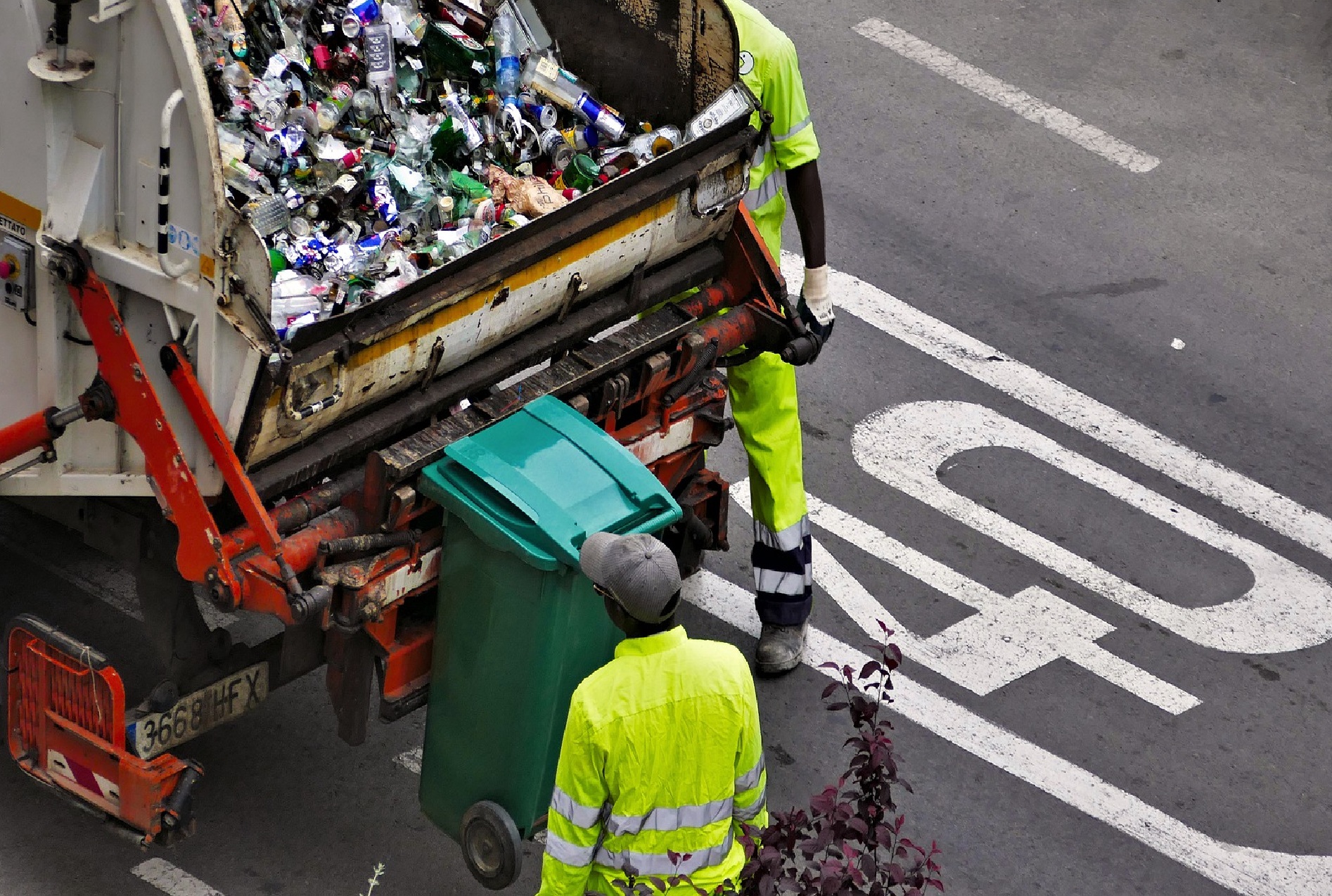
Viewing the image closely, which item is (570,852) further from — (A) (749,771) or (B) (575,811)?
(A) (749,771)

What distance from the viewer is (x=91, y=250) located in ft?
15.2

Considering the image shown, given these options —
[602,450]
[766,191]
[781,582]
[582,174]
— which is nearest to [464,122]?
[582,174]

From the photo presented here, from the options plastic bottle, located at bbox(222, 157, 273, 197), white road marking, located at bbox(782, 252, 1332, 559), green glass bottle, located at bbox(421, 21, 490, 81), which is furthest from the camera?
white road marking, located at bbox(782, 252, 1332, 559)

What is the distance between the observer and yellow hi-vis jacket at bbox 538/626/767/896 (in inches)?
157

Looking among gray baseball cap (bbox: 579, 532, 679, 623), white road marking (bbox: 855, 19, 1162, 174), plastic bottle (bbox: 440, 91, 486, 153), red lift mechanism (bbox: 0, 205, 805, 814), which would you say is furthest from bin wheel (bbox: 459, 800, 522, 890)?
white road marking (bbox: 855, 19, 1162, 174)

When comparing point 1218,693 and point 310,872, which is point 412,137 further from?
point 1218,693

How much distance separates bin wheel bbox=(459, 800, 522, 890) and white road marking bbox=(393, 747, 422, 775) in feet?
2.42

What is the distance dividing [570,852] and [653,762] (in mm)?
284

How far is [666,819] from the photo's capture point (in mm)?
4102

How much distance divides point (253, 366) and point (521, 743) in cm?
122

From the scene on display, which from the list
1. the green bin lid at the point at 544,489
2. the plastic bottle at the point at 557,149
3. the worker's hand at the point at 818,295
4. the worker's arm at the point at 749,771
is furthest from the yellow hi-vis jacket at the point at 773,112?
the worker's arm at the point at 749,771

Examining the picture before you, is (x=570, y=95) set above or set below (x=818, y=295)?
above

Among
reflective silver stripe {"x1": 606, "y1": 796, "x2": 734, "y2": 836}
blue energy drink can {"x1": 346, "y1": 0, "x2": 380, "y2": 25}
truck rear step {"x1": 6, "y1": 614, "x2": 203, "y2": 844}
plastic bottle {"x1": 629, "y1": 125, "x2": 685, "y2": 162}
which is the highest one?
blue energy drink can {"x1": 346, "y1": 0, "x2": 380, "y2": 25}

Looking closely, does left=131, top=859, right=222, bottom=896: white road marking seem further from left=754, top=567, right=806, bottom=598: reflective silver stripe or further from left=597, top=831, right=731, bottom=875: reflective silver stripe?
left=754, top=567, right=806, bottom=598: reflective silver stripe
